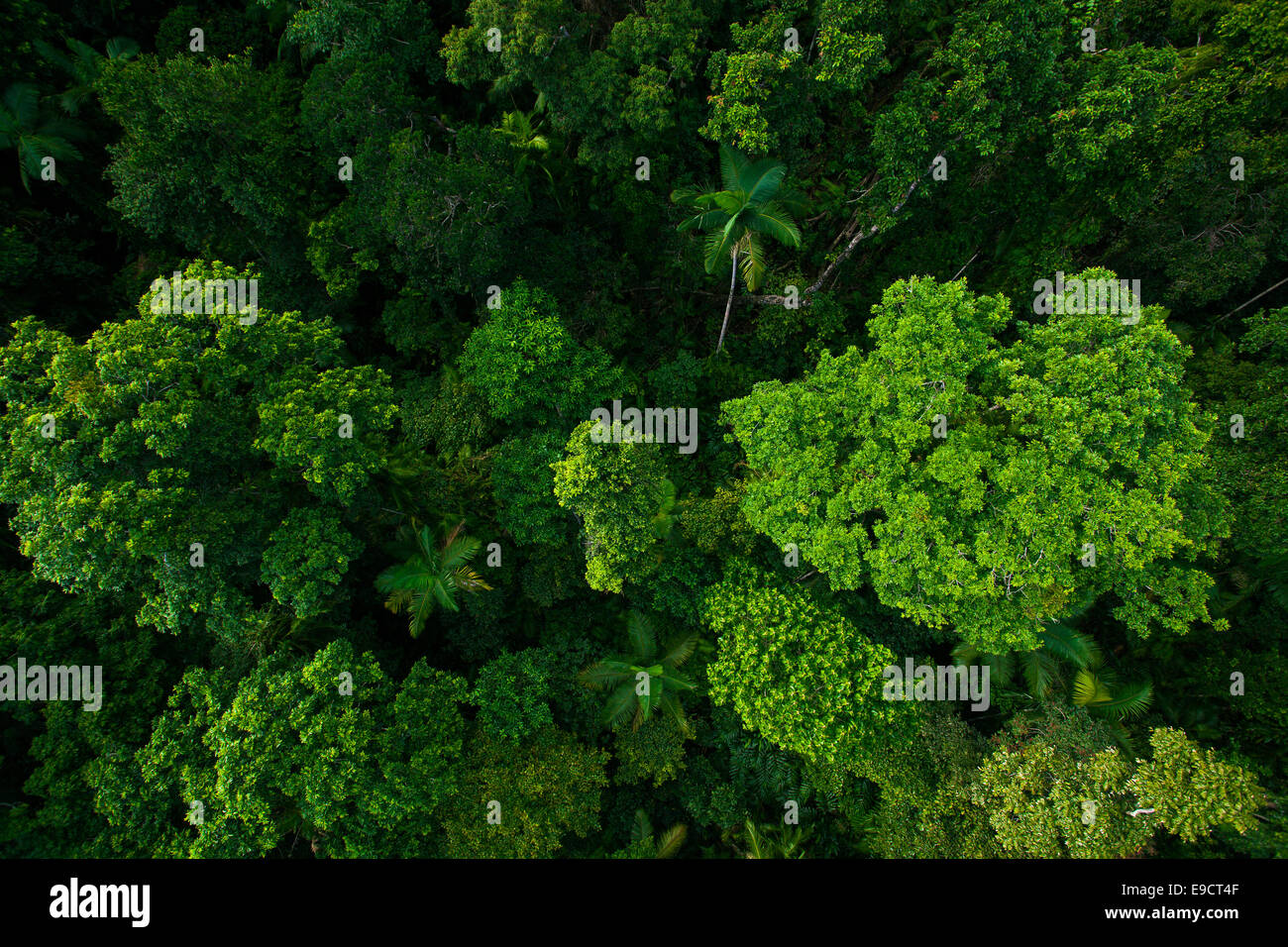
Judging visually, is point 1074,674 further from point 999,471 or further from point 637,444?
point 637,444

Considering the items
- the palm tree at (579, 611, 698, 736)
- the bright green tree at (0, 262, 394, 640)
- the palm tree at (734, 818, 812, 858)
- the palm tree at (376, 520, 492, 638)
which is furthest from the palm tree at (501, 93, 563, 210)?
the palm tree at (734, 818, 812, 858)

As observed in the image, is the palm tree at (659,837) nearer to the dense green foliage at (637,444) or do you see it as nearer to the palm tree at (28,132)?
the dense green foliage at (637,444)

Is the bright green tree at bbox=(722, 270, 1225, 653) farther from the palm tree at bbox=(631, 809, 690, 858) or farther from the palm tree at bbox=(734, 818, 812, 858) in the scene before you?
the palm tree at bbox=(631, 809, 690, 858)

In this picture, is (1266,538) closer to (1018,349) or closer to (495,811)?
(1018,349)

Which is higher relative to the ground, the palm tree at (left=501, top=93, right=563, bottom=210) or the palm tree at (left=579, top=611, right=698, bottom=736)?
the palm tree at (left=501, top=93, right=563, bottom=210)

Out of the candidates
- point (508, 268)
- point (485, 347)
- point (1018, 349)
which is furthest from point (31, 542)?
point (1018, 349)

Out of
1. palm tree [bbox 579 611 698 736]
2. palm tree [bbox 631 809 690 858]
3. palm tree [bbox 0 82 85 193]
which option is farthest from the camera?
palm tree [bbox 0 82 85 193]
